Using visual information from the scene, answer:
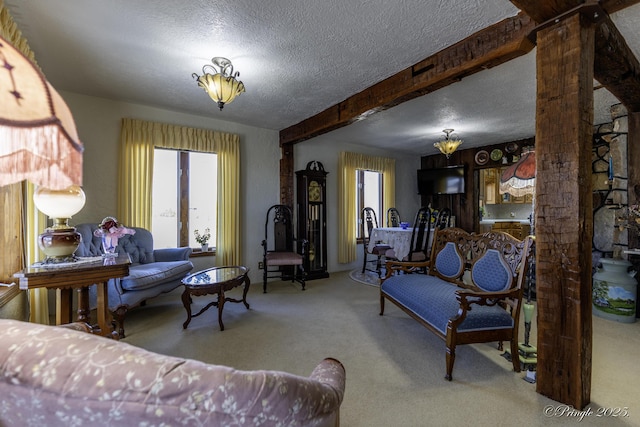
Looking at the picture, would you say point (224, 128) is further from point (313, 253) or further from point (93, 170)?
point (313, 253)

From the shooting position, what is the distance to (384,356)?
2.14m

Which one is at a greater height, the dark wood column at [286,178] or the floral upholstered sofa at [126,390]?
the dark wood column at [286,178]

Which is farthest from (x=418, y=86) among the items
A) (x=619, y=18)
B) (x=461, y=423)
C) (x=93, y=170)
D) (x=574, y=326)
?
(x=93, y=170)

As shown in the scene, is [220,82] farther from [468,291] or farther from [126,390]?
[468,291]

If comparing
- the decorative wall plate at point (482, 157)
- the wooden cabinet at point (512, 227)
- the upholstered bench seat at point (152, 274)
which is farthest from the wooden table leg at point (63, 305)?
the wooden cabinet at point (512, 227)

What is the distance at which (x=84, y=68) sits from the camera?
8.25 feet

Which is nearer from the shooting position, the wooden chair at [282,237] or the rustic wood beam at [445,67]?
the rustic wood beam at [445,67]

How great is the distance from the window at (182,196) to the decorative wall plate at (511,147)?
537cm

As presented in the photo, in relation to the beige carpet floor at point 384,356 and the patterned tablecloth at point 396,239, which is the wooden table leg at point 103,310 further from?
the patterned tablecloth at point 396,239

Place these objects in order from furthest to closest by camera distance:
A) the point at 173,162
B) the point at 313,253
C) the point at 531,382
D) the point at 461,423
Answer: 1. the point at 313,253
2. the point at 173,162
3. the point at 531,382
4. the point at 461,423

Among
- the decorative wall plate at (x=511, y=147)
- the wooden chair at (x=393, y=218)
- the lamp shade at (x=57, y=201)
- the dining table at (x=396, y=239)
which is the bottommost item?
the dining table at (x=396, y=239)

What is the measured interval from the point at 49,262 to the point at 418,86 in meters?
3.17

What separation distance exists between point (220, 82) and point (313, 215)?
9.23 ft

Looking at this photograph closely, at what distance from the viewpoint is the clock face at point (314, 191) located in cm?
471
